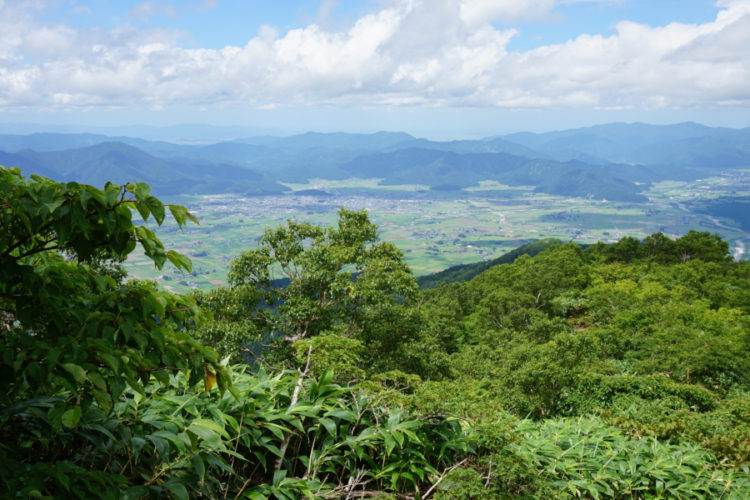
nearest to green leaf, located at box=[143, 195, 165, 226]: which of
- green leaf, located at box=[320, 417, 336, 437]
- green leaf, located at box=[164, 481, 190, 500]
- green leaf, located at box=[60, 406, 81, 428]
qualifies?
green leaf, located at box=[60, 406, 81, 428]

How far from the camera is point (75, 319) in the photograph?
1.96 metres

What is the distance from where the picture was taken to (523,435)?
366 cm

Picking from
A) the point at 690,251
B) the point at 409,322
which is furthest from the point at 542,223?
the point at 409,322

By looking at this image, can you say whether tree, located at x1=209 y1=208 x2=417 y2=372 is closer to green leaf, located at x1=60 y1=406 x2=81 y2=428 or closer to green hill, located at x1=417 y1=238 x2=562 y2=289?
green leaf, located at x1=60 y1=406 x2=81 y2=428

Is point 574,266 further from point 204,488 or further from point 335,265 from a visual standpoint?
point 204,488

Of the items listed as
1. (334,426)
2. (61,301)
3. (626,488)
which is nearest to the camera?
(61,301)

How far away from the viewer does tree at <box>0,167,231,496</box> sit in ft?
5.59

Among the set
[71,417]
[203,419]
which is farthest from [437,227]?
[71,417]

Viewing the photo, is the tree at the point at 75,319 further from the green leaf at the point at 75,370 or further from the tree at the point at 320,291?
the tree at the point at 320,291

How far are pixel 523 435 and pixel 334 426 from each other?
1.75 metres

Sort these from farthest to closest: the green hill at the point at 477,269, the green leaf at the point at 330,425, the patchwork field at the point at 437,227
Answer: the patchwork field at the point at 437,227, the green hill at the point at 477,269, the green leaf at the point at 330,425

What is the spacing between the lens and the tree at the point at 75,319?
5.59ft

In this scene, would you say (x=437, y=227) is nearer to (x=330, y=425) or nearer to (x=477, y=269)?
(x=477, y=269)

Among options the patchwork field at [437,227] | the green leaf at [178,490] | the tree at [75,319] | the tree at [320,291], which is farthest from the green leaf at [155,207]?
the patchwork field at [437,227]
